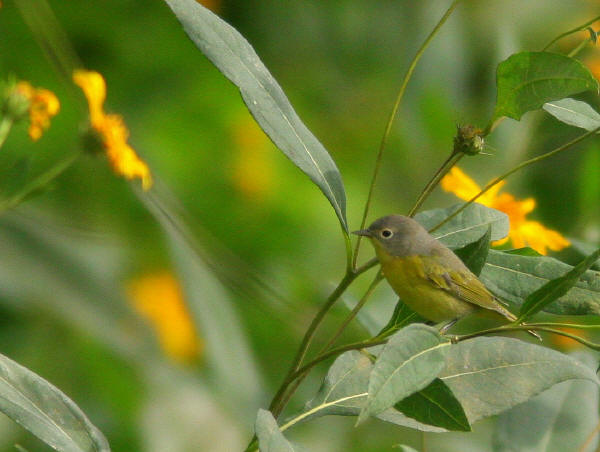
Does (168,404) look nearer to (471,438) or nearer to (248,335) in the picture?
(248,335)

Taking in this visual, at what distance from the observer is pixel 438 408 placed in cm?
114

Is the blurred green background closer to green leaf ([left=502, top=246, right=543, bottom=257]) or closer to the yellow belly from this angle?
the yellow belly

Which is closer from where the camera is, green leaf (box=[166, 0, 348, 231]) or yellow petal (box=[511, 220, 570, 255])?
green leaf (box=[166, 0, 348, 231])

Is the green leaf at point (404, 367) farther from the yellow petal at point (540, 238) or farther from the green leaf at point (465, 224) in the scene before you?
the yellow petal at point (540, 238)

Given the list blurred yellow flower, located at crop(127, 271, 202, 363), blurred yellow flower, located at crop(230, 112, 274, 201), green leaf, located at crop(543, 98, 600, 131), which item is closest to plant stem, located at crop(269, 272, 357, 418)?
green leaf, located at crop(543, 98, 600, 131)

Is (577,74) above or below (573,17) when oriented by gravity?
below

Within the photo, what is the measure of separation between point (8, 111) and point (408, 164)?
5.60ft

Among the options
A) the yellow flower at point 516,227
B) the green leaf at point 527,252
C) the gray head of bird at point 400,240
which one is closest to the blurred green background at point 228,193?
the yellow flower at point 516,227

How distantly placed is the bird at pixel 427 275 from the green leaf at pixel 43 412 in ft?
1.61

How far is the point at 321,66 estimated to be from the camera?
132 inches

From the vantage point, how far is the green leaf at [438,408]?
3.70 ft

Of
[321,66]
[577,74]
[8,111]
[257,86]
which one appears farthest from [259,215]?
[577,74]

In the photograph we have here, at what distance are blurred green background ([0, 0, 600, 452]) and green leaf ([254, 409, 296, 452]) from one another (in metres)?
0.98

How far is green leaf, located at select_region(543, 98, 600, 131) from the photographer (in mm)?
1311
